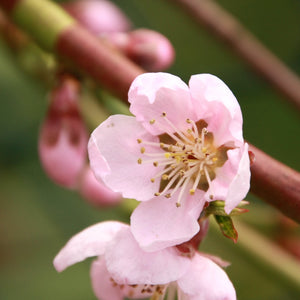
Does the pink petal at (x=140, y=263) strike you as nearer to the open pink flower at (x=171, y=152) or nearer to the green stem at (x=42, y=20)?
the open pink flower at (x=171, y=152)

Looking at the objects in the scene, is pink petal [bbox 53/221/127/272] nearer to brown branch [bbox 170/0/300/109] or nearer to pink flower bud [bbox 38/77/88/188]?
pink flower bud [bbox 38/77/88/188]

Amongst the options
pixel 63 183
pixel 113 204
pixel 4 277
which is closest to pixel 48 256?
pixel 4 277

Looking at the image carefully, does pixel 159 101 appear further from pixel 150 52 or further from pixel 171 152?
pixel 150 52

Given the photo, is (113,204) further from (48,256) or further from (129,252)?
(48,256)

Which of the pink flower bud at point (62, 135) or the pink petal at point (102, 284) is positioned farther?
the pink flower bud at point (62, 135)

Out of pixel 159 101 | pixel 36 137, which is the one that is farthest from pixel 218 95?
pixel 36 137

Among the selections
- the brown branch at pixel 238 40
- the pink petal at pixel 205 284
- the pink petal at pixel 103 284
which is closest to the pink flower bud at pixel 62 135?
the pink petal at pixel 103 284

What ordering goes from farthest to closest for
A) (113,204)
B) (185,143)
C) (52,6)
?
(113,204) → (52,6) → (185,143)

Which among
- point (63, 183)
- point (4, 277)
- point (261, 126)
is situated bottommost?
point (4, 277)
